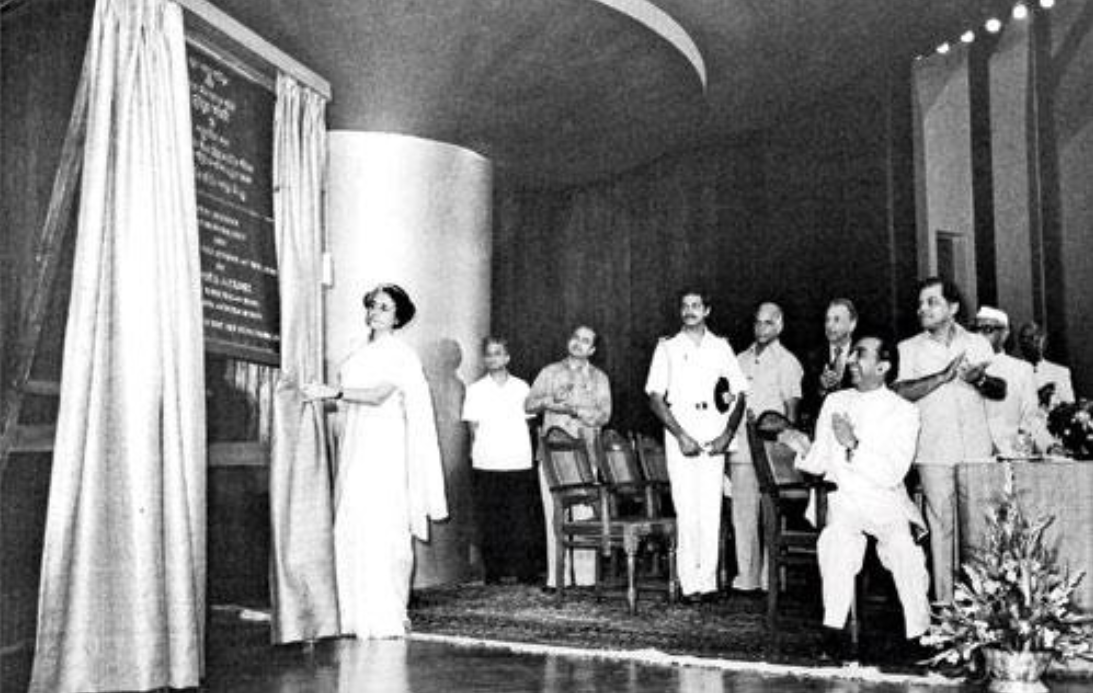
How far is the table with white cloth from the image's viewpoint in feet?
13.8

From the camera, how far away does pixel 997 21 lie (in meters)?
6.93

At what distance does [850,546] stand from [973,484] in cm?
52

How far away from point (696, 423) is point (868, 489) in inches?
66.1

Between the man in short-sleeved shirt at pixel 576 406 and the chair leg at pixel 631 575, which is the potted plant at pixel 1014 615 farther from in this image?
the man in short-sleeved shirt at pixel 576 406

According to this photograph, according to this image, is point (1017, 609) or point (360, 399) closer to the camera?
point (1017, 609)

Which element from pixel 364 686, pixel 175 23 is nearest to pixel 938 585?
pixel 364 686

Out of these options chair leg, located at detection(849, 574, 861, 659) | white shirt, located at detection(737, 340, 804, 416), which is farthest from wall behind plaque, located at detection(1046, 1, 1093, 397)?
chair leg, located at detection(849, 574, 861, 659)

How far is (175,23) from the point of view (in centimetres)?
422

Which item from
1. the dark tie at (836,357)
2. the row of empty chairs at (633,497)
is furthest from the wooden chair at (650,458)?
the dark tie at (836,357)

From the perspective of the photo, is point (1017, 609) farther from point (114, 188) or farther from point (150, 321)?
point (114, 188)

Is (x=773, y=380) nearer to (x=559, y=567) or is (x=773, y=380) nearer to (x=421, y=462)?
(x=559, y=567)

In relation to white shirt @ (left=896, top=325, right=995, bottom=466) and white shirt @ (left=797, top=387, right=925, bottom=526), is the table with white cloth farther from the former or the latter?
white shirt @ (left=896, top=325, right=995, bottom=466)

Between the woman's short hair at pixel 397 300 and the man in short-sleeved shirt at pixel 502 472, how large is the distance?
5.59ft

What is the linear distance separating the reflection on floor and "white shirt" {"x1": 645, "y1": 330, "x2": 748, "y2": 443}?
197cm
